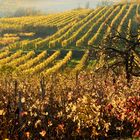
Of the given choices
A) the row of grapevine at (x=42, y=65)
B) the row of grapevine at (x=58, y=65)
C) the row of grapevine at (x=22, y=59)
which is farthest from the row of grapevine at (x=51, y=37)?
the row of grapevine at (x=58, y=65)

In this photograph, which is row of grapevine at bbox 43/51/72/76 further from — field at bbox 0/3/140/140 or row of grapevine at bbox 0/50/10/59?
row of grapevine at bbox 0/50/10/59

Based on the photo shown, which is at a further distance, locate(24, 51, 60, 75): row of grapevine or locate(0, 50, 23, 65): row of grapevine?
locate(0, 50, 23, 65): row of grapevine

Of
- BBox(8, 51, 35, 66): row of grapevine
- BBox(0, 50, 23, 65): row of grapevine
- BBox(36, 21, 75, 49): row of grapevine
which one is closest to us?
BBox(8, 51, 35, 66): row of grapevine

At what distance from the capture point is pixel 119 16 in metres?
190

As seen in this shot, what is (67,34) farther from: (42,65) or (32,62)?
(42,65)

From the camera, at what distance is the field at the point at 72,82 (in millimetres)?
22516

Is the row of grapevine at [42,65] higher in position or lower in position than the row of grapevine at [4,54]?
higher

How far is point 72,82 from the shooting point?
198ft

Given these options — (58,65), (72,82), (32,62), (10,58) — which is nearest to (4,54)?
(10,58)

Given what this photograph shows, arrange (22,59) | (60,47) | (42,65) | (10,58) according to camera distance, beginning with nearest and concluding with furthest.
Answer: (42,65) < (22,59) < (10,58) < (60,47)

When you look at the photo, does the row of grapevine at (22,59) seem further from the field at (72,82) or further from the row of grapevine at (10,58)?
the row of grapevine at (10,58)

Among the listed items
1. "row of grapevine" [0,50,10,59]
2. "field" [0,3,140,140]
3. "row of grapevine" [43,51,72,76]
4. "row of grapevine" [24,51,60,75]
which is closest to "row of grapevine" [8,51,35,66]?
"field" [0,3,140,140]

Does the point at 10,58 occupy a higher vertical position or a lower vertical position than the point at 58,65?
lower

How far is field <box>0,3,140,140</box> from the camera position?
2252 cm
